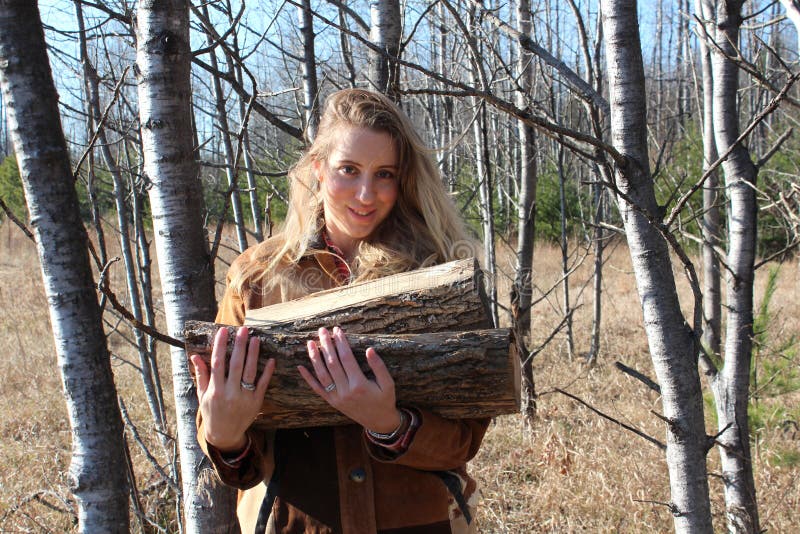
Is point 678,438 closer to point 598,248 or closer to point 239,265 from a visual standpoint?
point 239,265

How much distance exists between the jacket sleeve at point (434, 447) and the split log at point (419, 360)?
0.24 feet

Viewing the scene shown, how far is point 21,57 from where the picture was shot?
1206mm

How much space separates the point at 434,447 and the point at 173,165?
0.89 m

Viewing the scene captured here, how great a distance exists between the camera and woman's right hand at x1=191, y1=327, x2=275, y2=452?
4.23ft

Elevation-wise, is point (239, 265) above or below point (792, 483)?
above

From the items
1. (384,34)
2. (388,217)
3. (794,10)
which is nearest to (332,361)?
(388,217)

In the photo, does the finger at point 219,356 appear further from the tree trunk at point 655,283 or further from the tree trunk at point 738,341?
the tree trunk at point 738,341

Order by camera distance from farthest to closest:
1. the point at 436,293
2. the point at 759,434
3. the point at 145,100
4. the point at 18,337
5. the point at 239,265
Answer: the point at 18,337
the point at 759,434
the point at 239,265
the point at 145,100
the point at 436,293

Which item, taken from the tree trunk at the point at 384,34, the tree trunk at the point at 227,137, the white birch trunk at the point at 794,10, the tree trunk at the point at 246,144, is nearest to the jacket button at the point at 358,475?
the tree trunk at the point at 227,137

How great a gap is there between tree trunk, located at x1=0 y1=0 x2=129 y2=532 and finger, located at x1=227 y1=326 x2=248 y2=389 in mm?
252

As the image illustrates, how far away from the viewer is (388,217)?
176 centimetres

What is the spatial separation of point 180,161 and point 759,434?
411 cm

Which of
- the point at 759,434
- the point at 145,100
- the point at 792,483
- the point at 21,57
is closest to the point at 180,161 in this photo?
the point at 145,100

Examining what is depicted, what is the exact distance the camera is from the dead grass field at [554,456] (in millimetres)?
3418
